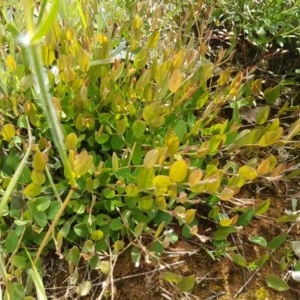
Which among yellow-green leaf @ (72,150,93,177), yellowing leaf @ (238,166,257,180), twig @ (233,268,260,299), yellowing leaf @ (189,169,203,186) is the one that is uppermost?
yellow-green leaf @ (72,150,93,177)

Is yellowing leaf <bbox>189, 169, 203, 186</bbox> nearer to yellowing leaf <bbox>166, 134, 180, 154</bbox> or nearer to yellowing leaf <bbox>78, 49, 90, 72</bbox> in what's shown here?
yellowing leaf <bbox>166, 134, 180, 154</bbox>

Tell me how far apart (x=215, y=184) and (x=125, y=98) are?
0.33m

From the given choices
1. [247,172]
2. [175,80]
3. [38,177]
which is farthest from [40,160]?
[247,172]

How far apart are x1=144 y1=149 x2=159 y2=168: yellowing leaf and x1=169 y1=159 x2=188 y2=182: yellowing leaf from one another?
1.6 inches

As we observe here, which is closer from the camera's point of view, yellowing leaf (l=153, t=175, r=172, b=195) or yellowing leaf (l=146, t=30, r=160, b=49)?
yellowing leaf (l=153, t=175, r=172, b=195)

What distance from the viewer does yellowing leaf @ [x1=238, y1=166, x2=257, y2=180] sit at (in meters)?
1.12

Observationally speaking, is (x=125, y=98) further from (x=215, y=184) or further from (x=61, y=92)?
(x=215, y=184)

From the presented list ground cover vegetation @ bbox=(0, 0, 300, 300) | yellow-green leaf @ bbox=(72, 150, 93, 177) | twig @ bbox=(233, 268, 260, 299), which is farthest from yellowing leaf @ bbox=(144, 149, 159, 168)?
twig @ bbox=(233, 268, 260, 299)

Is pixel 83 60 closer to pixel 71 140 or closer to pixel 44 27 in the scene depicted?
pixel 71 140

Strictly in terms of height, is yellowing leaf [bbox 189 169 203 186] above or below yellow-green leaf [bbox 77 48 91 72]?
below

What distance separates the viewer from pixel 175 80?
1.11m

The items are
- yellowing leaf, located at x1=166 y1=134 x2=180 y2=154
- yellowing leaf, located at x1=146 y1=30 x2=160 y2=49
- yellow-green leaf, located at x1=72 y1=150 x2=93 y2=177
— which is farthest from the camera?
yellowing leaf, located at x1=146 y1=30 x2=160 y2=49

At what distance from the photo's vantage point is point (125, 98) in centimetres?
125

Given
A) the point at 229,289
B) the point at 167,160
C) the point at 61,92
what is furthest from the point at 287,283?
the point at 61,92
